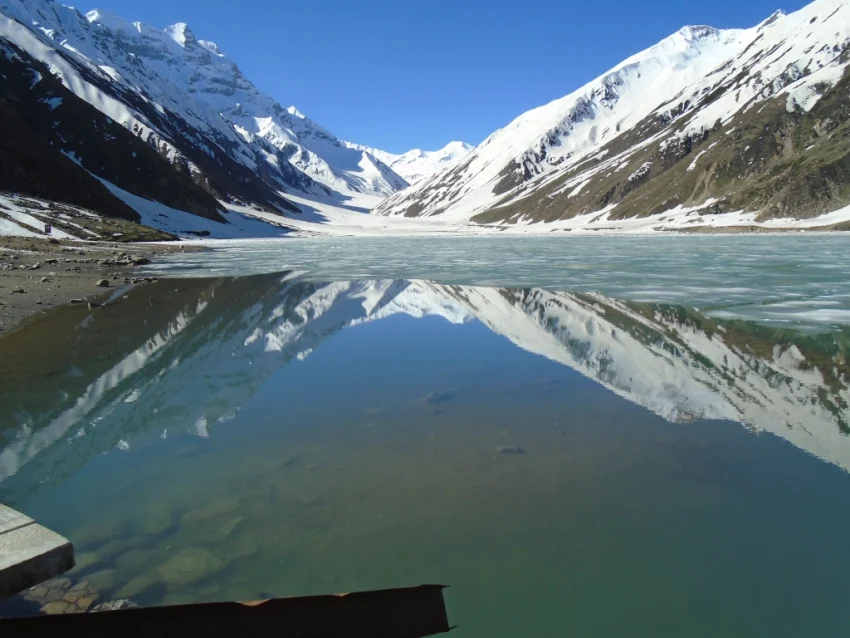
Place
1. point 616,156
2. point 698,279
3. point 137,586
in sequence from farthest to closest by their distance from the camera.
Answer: point 616,156 < point 698,279 < point 137,586

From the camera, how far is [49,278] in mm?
23656

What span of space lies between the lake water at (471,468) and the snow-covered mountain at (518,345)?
0.06 metres

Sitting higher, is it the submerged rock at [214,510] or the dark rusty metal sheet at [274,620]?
the dark rusty metal sheet at [274,620]

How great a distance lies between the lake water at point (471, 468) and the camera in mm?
4160

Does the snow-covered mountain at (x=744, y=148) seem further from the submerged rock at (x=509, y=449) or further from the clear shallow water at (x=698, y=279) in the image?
the submerged rock at (x=509, y=449)

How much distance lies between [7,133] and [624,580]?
3661 inches

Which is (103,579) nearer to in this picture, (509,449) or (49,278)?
(509,449)

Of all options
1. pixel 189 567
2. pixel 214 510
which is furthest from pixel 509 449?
pixel 189 567

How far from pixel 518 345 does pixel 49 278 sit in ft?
70.0

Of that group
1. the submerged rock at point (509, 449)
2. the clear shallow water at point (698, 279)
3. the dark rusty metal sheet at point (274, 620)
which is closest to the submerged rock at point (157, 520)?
the dark rusty metal sheet at point (274, 620)

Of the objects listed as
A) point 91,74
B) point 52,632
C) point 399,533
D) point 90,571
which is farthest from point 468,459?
point 91,74

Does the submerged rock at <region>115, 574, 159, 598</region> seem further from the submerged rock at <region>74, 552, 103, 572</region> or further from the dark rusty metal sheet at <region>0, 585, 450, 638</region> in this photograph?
the dark rusty metal sheet at <region>0, 585, 450, 638</region>

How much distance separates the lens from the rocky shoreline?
16828 millimetres

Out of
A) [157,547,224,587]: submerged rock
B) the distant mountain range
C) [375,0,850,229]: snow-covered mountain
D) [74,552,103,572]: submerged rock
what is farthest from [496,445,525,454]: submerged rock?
[375,0,850,229]: snow-covered mountain
